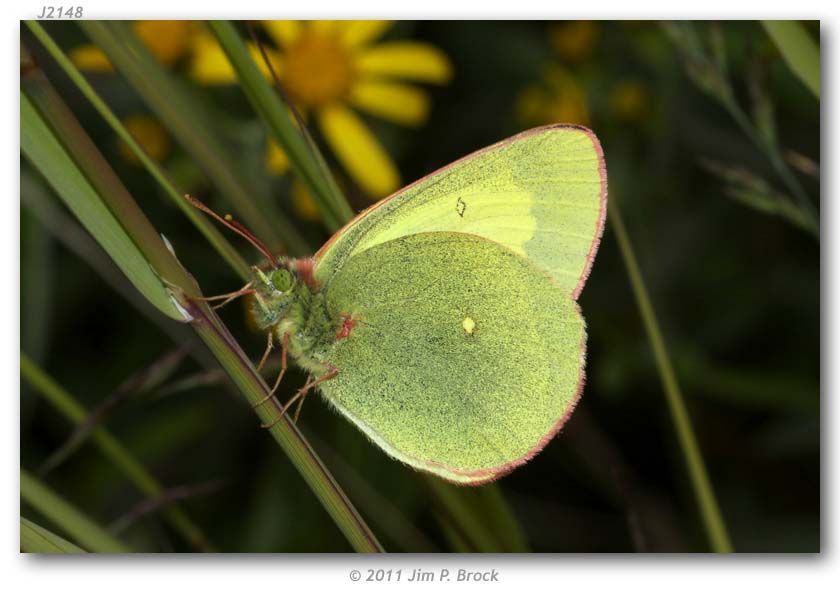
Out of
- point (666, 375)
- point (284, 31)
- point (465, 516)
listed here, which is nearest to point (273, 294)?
point (465, 516)

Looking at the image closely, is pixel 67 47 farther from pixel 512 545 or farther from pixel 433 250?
Answer: pixel 512 545

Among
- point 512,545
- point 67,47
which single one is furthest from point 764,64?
point 67,47

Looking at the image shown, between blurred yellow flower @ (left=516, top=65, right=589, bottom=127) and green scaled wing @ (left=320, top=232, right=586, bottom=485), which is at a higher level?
blurred yellow flower @ (left=516, top=65, right=589, bottom=127)

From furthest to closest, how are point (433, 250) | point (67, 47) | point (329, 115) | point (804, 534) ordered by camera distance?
point (329, 115)
point (804, 534)
point (67, 47)
point (433, 250)

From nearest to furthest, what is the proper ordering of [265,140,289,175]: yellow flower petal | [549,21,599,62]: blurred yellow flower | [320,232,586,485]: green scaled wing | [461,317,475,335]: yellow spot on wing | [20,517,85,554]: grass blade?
1. [20,517,85,554]: grass blade
2. [320,232,586,485]: green scaled wing
3. [461,317,475,335]: yellow spot on wing
4. [265,140,289,175]: yellow flower petal
5. [549,21,599,62]: blurred yellow flower

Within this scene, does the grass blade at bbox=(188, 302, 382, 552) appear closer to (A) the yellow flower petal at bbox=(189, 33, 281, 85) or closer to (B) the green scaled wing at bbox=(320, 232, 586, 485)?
(B) the green scaled wing at bbox=(320, 232, 586, 485)

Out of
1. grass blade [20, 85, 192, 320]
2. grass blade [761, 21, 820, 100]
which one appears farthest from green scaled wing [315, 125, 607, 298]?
grass blade [761, 21, 820, 100]

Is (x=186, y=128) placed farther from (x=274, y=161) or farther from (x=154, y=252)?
(x=274, y=161)
